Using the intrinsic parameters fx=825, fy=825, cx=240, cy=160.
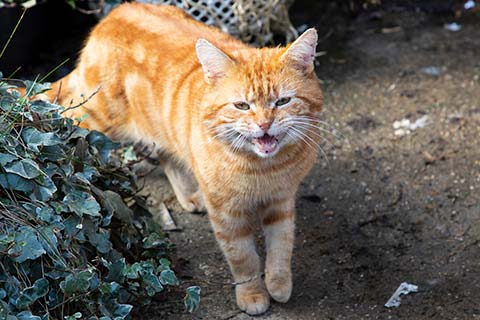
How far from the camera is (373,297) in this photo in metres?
3.58

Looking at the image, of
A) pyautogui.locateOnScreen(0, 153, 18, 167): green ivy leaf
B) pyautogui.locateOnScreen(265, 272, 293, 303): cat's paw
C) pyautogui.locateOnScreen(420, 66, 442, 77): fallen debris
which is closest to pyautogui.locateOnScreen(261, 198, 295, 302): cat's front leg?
pyautogui.locateOnScreen(265, 272, 293, 303): cat's paw

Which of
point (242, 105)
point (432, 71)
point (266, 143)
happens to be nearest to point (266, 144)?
point (266, 143)

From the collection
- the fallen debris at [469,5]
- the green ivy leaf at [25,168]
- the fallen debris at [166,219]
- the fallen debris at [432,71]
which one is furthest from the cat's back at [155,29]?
the fallen debris at [469,5]

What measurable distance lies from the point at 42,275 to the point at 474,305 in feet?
5.82

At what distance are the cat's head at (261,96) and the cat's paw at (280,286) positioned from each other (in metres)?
0.59

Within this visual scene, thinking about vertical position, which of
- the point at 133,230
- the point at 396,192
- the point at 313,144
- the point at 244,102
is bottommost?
the point at 396,192

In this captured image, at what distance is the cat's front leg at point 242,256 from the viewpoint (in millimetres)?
3488

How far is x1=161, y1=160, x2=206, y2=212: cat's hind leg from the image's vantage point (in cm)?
423

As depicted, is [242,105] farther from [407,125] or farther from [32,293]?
[407,125]

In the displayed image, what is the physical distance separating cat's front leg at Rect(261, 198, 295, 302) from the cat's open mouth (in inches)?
15.4

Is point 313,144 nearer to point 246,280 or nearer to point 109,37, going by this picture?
point 246,280

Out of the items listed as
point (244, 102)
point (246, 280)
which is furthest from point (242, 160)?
point (246, 280)

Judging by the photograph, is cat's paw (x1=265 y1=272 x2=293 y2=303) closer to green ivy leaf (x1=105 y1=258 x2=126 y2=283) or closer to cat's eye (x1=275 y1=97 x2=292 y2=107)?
green ivy leaf (x1=105 y1=258 x2=126 y2=283)

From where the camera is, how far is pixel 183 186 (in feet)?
14.0
